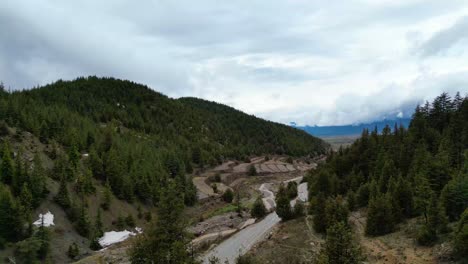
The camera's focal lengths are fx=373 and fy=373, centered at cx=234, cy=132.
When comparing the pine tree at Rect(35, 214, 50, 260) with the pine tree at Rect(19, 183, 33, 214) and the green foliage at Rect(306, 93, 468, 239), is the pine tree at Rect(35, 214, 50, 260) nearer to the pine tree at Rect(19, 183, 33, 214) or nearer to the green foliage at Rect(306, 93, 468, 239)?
the pine tree at Rect(19, 183, 33, 214)

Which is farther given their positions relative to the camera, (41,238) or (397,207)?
(397,207)

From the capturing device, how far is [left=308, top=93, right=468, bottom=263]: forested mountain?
6862cm

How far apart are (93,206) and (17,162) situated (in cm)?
2293

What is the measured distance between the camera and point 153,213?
119125 millimetres

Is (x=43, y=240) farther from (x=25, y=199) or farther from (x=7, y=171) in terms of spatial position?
(x=7, y=171)

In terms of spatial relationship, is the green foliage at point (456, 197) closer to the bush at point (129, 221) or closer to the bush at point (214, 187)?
the bush at point (129, 221)

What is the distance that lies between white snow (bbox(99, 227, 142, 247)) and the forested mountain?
4894 centimetres

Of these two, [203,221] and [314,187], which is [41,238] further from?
[314,187]

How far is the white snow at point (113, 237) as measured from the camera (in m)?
91.3

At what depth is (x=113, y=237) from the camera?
9494 centimetres

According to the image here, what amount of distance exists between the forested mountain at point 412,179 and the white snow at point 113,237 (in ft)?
161

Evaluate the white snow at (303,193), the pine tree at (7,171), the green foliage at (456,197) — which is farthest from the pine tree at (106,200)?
the green foliage at (456,197)

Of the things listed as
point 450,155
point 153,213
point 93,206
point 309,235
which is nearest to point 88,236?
point 93,206

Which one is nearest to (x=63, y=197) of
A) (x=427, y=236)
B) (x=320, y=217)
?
(x=320, y=217)
